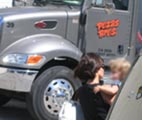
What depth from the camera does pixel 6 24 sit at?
24.3ft

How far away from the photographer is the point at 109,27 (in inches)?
314

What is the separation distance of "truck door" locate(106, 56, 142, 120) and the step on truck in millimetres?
4093

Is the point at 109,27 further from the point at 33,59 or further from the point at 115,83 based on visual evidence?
the point at 115,83

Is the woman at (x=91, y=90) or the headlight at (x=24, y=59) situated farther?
the headlight at (x=24, y=59)

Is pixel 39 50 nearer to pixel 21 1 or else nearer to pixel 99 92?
A: pixel 21 1

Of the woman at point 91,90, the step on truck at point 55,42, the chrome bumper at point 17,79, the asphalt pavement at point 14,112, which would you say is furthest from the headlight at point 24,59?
the woman at point 91,90

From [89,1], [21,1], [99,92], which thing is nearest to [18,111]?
[21,1]

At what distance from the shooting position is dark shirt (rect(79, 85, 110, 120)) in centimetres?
407

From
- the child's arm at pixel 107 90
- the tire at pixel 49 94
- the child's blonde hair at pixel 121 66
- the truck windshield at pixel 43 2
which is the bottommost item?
the tire at pixel 49 94

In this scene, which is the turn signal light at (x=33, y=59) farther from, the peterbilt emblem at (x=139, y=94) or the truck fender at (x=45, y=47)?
the peterbilt emblem at (x=139, y=94)

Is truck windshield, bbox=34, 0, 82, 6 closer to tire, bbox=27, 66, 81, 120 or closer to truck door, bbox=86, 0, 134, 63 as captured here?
truck door, bbox=86, 0, 134, 63

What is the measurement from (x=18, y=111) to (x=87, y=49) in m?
1.98

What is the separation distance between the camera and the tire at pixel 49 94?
7.28 meters

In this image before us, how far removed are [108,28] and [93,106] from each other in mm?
3994
